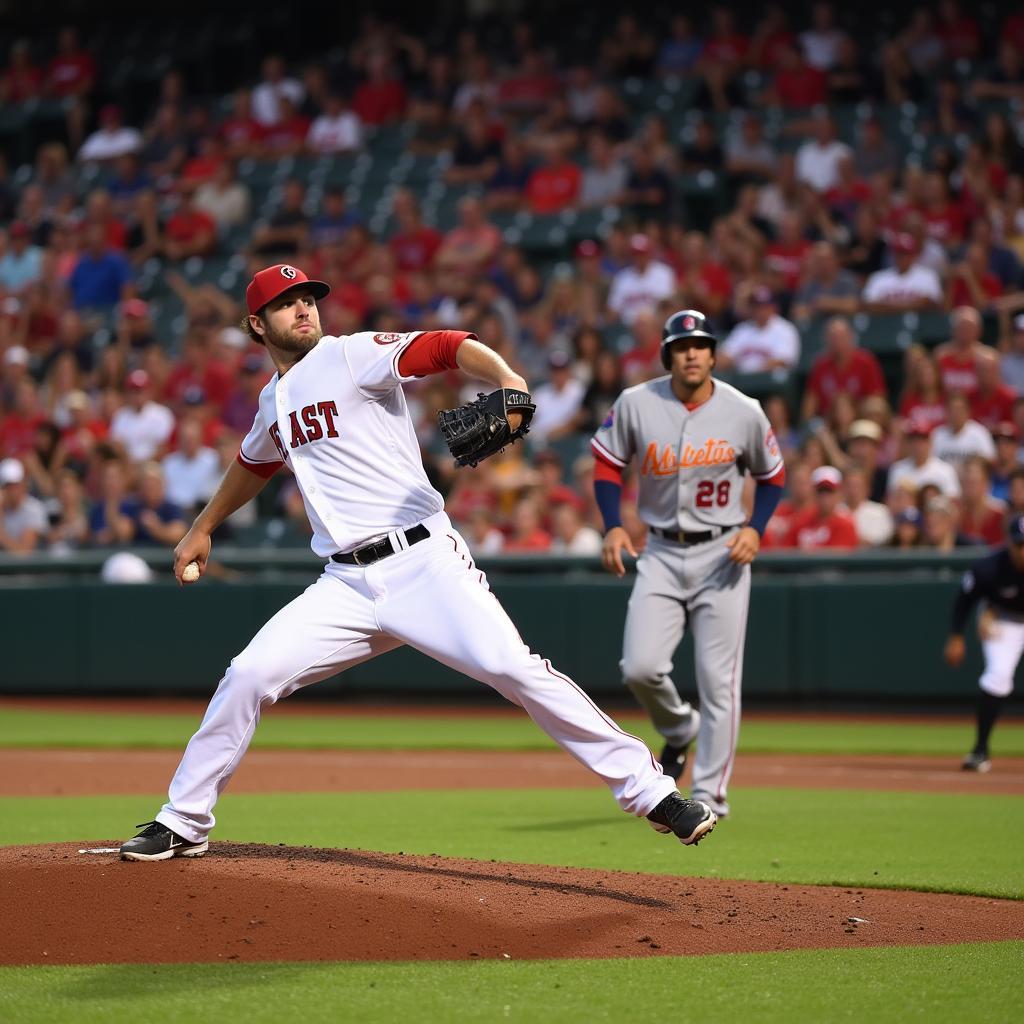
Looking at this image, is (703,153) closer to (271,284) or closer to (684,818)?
(271,284)

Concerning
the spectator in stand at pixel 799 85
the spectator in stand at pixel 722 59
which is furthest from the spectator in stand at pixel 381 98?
the spectator in stand at pixel 799 85

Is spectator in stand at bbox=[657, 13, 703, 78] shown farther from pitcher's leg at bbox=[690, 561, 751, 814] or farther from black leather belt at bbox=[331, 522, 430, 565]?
black leather belt at bbox=[331, 522, 430, 565]

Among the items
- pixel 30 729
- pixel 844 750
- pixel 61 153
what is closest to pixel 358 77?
pixel 61 153

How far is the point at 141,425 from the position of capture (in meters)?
16.7

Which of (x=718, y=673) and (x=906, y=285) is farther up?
(x=906, y=285)

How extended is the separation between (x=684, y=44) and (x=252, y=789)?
12086mm

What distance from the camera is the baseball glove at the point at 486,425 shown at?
15.7ft

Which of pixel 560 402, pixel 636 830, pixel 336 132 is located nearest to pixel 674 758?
pixel 636 830

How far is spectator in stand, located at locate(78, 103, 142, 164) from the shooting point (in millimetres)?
21578

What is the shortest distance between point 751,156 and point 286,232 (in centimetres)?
526

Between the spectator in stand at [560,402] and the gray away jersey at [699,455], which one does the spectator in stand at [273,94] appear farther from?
the gray away jersey at [699,455]

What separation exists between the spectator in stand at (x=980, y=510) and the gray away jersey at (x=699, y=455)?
16.4ft

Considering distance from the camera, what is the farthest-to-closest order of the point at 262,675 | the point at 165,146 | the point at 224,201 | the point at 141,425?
the point at 165,146, the point at 224,201, the point at 141,425, the point at 262,675

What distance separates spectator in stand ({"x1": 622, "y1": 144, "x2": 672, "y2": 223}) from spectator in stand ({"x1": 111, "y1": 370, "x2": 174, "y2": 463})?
510 cm
